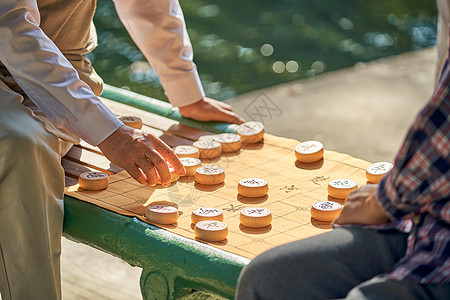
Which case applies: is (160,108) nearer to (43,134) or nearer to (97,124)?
(97,124)

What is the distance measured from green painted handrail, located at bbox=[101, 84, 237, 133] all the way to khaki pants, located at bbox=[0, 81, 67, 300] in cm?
72

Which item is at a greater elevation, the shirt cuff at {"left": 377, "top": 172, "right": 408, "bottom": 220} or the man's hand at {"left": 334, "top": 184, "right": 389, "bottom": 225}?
the shirt cuff at {"left": 377, "top": 172, "right": 408, "bottom": 220}

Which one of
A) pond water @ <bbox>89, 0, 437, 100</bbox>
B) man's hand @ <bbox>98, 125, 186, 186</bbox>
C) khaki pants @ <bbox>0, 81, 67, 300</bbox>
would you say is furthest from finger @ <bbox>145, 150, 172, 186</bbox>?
pond water @ <bbox>89, 0, 437, 100</bbox>

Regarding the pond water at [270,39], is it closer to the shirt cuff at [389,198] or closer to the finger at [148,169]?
the finger at [148,169]

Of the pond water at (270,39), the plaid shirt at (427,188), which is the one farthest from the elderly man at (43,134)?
the pond water at (270,39)

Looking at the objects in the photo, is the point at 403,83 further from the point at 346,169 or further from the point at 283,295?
the point at 283,295

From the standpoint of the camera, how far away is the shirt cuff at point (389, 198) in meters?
1.19

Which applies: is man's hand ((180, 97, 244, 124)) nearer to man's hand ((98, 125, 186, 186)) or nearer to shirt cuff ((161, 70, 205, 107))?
shirt cuff ((161, 70, 205, 107))

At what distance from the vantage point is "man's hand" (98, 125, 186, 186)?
1685mm

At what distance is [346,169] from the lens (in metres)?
1.92

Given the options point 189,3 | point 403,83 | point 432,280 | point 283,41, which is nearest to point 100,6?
point 189,3

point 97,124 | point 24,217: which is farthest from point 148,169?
point 24,217

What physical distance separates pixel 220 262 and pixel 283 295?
0.27m

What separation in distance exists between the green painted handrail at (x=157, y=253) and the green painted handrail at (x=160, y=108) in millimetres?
629
